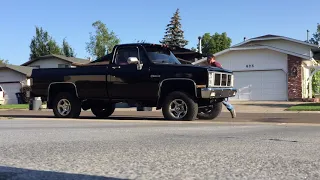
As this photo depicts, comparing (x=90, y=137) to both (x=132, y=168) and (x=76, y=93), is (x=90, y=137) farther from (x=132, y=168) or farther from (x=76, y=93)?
(x=76, y=93)

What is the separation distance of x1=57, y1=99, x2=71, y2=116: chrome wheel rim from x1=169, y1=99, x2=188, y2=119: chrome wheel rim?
346 cm

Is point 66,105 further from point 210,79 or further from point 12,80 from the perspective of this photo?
point 12,80

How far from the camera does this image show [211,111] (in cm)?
1244

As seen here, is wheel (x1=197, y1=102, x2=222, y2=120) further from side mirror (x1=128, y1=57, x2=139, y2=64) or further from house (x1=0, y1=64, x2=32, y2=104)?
house (x1=0, y1=64, x2=32, y2=104)

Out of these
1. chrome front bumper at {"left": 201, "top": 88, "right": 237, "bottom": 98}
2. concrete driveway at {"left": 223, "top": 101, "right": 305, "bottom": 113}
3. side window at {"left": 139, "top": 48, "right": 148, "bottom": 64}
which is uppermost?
side window at {"left": 139, "top": 48, "right": 148, "bottom": 64}

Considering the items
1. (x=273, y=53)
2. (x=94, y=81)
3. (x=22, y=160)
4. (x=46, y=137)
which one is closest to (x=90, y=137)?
(x=46, y=137)

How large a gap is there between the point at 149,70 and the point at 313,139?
5.51 m

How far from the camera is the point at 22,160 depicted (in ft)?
16.3

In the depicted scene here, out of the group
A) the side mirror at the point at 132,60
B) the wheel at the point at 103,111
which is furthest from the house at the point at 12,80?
the side mirror at the point at 132,60

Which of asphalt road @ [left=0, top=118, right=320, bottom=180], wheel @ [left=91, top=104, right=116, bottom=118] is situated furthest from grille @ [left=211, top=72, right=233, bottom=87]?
wheel @ [left=91, top=104, right=116, bottom=118]

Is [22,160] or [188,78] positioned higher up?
[188,78]

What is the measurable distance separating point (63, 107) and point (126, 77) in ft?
8.24

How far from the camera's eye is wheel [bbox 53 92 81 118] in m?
12.6

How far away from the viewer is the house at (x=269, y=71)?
2672 cm
